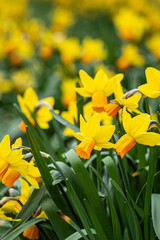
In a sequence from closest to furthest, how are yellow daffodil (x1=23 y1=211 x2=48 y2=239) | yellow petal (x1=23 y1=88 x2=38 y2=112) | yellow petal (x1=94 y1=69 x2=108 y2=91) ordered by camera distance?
yellow daffodil (x1=23 y1=211 x2=48 y2=239), yellow petal (x1=94 y1=69 x2=108 y2=91), yellow petal (x1=23 y1=88 x2=38 y2=112)

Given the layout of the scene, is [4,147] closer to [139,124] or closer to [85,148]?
[85,148]

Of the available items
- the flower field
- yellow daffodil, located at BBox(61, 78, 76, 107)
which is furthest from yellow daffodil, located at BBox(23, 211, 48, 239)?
yellow daffodil, located at BBox(61, 78, 76, 107)

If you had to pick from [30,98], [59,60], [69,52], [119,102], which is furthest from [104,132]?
[59,60]

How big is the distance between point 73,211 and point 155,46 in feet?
8.40

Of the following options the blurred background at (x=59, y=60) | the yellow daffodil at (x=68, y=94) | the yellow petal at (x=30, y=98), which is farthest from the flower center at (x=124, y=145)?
the yellow daffodil at (x=68, y=94)

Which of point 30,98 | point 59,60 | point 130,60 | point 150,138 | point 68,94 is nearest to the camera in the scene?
point 150,138

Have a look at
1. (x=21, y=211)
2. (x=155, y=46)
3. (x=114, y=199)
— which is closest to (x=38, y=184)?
(x=21, y=211)

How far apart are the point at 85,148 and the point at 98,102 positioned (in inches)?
11.5

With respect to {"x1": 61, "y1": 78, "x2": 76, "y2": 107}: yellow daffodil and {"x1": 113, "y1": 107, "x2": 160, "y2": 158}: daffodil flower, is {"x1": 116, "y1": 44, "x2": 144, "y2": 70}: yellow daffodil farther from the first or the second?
{"x1": 113, "y1": 107, "x2": 160, "y2": 158}: daffodil flower

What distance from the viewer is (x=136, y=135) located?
1.02 m

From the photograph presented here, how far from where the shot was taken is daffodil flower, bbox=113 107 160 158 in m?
1.00

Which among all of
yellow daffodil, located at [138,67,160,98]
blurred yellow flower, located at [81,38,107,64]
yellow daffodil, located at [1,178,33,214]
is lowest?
yellow daffodil, located at [1,178,33,214]

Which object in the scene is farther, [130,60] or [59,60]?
[59,60]

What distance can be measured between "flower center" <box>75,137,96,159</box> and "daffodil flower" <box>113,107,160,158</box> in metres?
0.07
